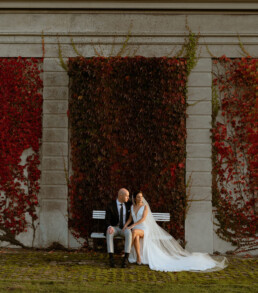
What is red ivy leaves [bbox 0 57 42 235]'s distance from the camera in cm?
863

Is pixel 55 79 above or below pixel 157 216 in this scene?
above

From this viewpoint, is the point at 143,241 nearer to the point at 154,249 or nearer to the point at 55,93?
the point at 154,249

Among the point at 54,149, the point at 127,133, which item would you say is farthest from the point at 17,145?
the point at 127,133

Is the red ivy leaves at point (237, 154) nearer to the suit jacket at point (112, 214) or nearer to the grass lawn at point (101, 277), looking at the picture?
the grass lawn at point (101, 277)

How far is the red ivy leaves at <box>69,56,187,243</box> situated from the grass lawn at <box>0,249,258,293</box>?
1.33 meters

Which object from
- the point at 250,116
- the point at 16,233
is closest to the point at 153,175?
the point at 250,116

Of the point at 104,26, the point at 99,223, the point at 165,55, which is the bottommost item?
the point at 99,223

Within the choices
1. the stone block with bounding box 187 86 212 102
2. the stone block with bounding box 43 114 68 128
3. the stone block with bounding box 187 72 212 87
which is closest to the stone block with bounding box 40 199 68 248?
the stone block with bounding box 43 114 68 128

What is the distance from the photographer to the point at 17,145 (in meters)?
8.66

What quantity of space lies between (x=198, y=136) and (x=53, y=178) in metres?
3.25

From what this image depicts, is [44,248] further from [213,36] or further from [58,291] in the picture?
[213,36]

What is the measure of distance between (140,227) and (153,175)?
4.38ft

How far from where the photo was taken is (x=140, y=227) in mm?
7457

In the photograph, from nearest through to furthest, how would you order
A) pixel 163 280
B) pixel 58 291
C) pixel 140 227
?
pixel 58 291
pixel 163 280
pixel 140 227
